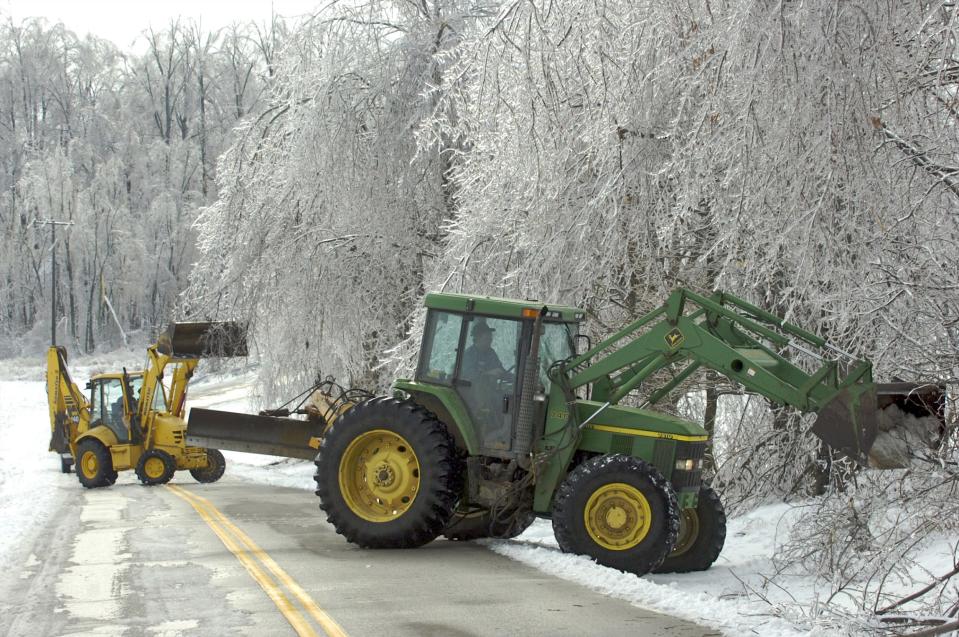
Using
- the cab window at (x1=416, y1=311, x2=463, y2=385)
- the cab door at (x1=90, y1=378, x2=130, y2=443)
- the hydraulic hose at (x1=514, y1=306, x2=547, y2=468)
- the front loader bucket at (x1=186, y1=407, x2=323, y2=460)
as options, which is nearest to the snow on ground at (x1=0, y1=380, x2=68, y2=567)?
the cab door at (x1=90, y1=378, x2=130, y2=443)

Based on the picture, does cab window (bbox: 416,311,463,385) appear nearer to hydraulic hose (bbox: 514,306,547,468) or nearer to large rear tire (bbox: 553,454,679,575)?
hydraulic hose (bbox: 514,306,547,468)

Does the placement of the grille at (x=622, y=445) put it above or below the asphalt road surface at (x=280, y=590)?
above

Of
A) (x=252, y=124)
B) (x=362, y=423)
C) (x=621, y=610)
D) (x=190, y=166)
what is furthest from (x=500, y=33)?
(x=190, y=166)

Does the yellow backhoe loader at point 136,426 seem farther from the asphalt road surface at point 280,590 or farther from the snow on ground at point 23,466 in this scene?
the asphalt road surface at point 280,590

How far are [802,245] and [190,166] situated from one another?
64774 millimetres

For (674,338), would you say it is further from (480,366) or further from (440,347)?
(440,347)

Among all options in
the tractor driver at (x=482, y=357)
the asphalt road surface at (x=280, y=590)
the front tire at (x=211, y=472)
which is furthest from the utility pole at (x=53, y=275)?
the tractor driver at (x=482, y=357)

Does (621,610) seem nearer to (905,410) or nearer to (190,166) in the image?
(905,410)

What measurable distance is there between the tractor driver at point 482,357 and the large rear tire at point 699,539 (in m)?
2.06

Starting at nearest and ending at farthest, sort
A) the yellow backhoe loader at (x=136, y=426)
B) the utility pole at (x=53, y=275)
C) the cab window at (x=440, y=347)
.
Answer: the cab window at (x=440, y=347), the yellow backhoe loader at (x=136, y=426), the utility pole at (x=53, y=275)

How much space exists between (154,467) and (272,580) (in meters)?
13.0

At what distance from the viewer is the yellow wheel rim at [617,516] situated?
9273 millimetres

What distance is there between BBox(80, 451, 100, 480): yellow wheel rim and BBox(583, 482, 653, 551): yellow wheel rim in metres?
13.8

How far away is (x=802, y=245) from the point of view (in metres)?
8.09
